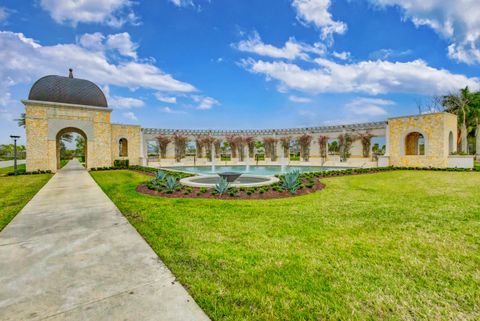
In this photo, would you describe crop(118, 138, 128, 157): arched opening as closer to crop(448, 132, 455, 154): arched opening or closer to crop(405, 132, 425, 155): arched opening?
crop(405, 132, 425, 155): arched opening

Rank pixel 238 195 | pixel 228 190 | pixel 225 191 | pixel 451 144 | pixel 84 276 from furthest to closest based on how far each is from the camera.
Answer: pixel 451 144
pixel 228 190
pixel 225 191
pixel 238 195
pixel 84 276

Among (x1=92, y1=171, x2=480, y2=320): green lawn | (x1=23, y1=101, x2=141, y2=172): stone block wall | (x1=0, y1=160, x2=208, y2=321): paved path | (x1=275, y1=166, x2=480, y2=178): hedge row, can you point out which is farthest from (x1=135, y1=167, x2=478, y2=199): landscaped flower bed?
(x1=23, y1=101, x2=141, y2=172): stone block wall

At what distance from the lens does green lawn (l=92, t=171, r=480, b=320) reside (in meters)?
2.22

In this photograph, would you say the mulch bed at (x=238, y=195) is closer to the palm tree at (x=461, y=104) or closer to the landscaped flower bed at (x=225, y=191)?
the landscaped flower bed at (x=225, y=191)

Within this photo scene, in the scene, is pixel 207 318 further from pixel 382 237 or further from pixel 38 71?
pixel 38 71

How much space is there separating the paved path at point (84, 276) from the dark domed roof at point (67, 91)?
690 inches

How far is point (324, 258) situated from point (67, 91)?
22.5 meters

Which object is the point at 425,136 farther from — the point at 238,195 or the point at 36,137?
the point at 36,137

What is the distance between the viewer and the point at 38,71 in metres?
18.1

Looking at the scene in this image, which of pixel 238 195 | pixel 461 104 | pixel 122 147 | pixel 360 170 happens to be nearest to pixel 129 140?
pixel 122 147

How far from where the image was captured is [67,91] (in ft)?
60.5

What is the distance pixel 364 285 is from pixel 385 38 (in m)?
14.6

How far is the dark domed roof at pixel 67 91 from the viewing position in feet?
57.4

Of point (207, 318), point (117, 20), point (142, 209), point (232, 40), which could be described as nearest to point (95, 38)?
point (117, 20)
